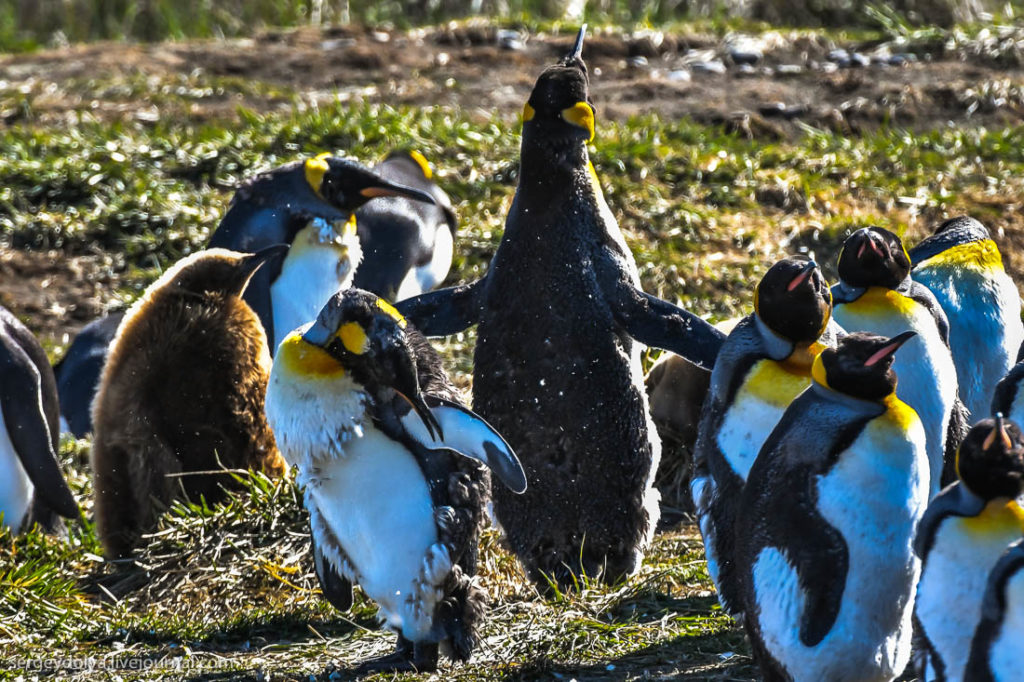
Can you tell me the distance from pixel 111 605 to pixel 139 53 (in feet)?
23.0

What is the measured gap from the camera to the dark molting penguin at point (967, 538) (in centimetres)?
315

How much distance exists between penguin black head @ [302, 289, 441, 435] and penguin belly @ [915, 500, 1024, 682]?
1351 mm

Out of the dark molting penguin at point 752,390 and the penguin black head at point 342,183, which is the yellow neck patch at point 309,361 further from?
the penguin black head at point 342,183

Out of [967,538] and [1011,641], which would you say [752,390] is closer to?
[967,538]

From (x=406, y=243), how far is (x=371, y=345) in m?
3.76

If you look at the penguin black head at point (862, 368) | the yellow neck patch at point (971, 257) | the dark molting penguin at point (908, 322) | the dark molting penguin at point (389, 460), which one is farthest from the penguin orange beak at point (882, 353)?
the yellow neck patch at point (971, 257)

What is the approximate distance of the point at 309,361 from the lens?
3977 mm

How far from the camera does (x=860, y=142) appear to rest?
8.57m

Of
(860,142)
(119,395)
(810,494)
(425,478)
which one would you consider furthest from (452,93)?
(810,494)

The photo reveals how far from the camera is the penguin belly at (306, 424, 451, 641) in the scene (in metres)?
3.95

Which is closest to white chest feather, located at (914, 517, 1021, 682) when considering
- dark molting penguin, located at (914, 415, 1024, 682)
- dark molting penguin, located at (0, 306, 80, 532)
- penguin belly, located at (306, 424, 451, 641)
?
dark molting penguin, located at (914, 415, 1024, 682)

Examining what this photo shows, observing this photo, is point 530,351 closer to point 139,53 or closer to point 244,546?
point 244,546

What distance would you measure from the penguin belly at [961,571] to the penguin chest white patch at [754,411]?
0.71 meters

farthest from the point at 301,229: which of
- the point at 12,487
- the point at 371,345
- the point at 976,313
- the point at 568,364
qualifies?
the point at 976,313
